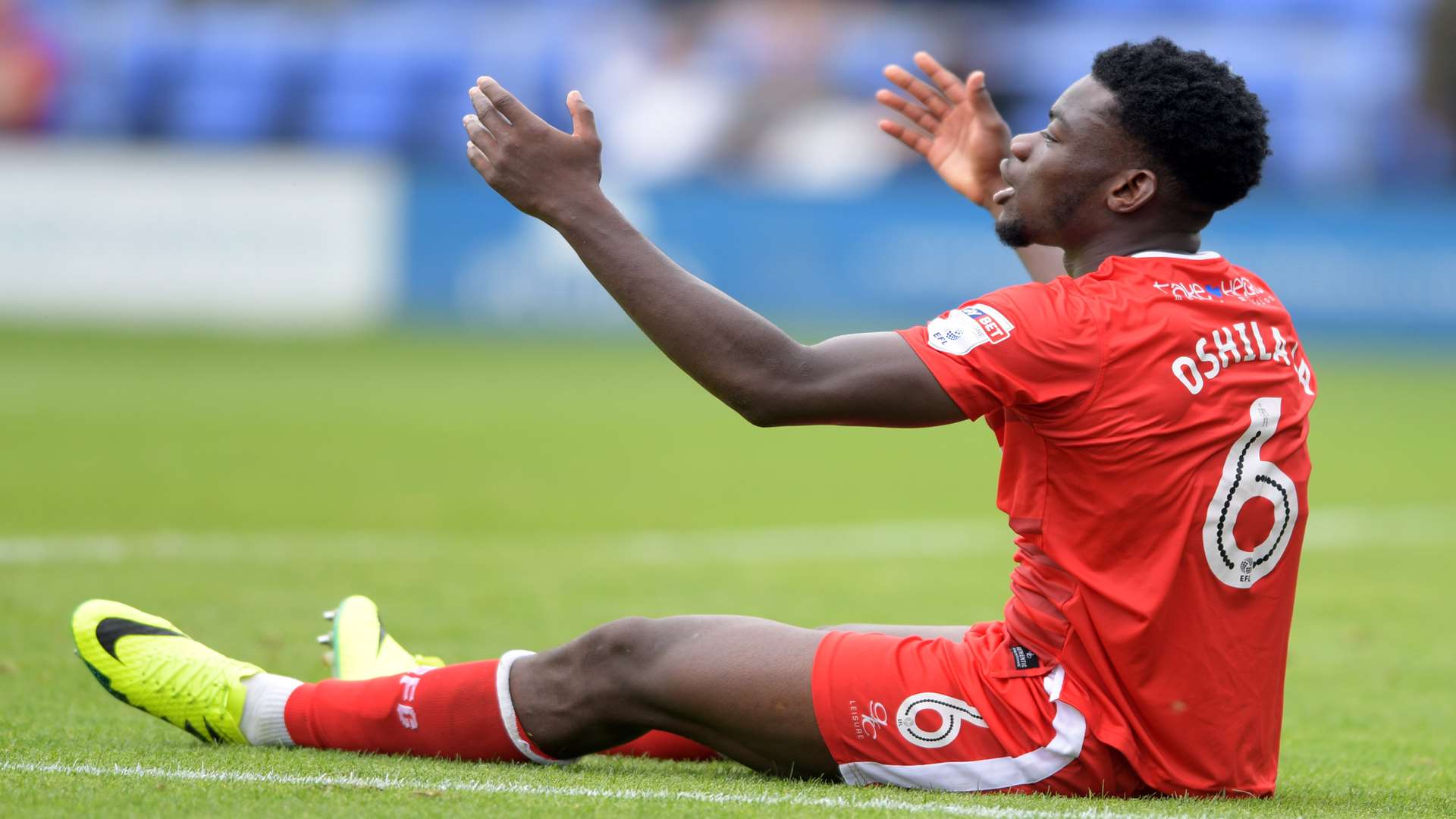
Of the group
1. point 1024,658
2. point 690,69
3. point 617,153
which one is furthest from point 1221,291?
point 690,69

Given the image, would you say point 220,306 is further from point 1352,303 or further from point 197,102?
point 1352,303

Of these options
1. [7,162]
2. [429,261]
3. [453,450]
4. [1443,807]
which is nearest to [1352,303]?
[429,261]

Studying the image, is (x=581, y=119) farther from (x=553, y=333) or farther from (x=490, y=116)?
(x=553, y=333)

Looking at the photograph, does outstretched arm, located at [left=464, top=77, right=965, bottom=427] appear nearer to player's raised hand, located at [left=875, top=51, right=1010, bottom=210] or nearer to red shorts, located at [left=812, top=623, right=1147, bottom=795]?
red shorts, located at [left=812, top=623, right=1147, bottom=795]

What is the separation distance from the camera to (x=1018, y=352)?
11.2 ft

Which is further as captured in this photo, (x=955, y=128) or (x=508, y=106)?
(x=955, y=128)

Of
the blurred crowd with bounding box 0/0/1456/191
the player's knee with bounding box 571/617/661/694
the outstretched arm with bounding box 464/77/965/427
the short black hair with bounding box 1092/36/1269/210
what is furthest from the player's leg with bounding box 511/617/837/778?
the blurred crowd with bounding box 0/0/1456/191

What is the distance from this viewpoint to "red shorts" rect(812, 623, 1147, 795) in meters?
3.71

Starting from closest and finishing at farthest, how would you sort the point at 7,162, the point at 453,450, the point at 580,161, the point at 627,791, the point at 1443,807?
the point at 580,161 → the point at 627,791 → the point at 1443,807 → the point at 453,450 → the point at 7,162

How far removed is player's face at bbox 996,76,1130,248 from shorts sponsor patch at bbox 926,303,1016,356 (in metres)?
0.41

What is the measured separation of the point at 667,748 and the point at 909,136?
66.9 inches

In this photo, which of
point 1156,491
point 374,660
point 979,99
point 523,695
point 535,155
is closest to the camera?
point 535,155

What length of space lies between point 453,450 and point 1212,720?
8623mm

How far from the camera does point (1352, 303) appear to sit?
66.5 feet
